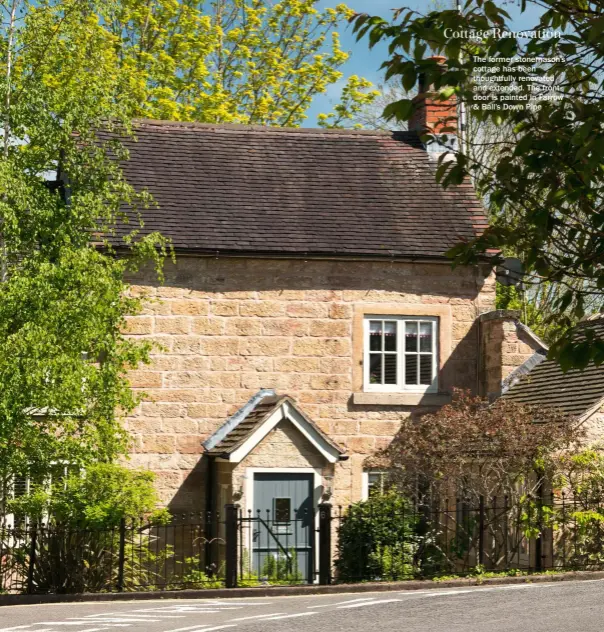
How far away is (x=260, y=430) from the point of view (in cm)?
2047

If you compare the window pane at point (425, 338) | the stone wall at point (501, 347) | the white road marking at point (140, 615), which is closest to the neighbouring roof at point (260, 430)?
the window pane at point (425, 338)

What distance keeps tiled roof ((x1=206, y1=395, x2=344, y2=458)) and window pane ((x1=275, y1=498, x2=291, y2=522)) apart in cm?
125

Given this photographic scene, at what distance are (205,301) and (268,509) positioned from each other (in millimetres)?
4151

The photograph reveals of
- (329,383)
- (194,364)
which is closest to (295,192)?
(329,383)

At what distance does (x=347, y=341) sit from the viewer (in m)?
22.5

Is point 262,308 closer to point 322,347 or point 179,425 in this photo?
point 322,347

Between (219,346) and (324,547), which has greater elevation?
(219,346)

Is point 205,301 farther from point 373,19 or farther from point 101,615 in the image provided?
point 373,19

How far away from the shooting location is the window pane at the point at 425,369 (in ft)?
74.4

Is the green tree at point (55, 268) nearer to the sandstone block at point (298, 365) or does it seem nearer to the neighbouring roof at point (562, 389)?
the sandstone block at point (298, 365)

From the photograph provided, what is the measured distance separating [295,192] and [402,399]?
4.78 meters

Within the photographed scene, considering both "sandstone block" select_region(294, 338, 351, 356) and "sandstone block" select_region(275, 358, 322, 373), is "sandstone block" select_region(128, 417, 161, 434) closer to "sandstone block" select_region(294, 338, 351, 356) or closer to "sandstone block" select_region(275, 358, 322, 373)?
"sandstone block" select_region(275, 358, 322, 373)

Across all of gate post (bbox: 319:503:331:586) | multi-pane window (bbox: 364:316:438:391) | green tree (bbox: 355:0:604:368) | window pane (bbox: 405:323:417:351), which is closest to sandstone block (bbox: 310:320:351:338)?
multi-pane window (bbox: 364:316:438:391)

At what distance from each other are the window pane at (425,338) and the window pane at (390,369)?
613 mm
